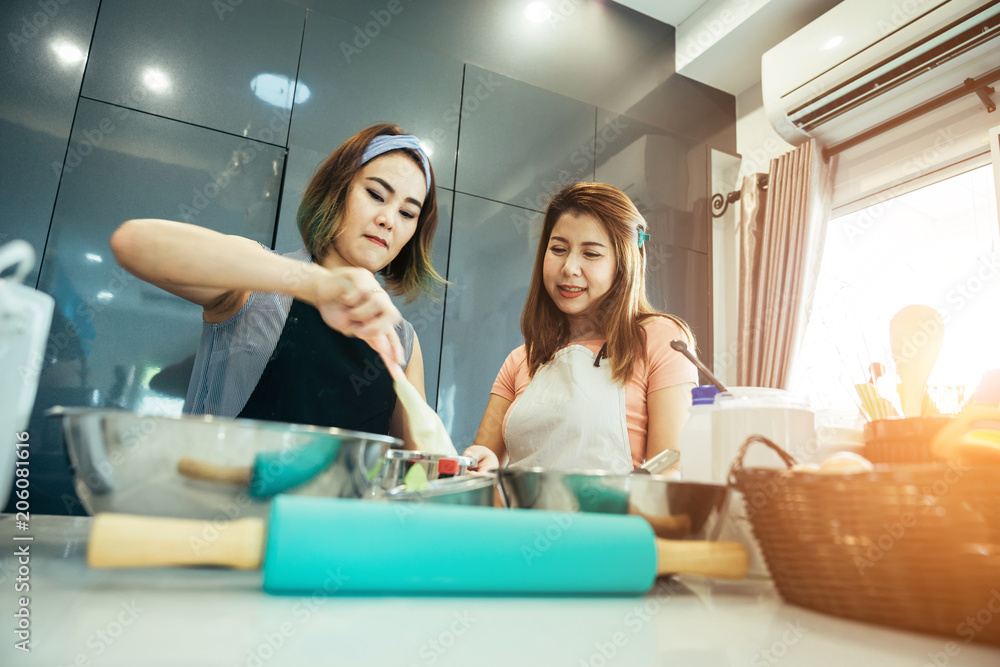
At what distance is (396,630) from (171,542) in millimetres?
160

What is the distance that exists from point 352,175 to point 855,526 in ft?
4.17

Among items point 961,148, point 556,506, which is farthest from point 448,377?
point 961,148

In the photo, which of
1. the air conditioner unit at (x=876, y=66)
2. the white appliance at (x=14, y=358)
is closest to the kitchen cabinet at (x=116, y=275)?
the white appliance at (x=14, y=358)

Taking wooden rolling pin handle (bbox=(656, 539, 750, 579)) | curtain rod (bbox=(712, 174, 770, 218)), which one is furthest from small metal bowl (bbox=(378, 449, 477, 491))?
curtain rod (bbox=(712, 174, 770, 218))

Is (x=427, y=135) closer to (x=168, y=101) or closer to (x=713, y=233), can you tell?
(x=168, y=101)

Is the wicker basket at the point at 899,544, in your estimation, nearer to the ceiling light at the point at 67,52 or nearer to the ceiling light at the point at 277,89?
the ceiling light at the point at 277,89

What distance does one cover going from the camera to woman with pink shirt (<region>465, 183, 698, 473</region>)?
119 cm

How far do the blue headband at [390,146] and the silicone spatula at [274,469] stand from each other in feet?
3.59

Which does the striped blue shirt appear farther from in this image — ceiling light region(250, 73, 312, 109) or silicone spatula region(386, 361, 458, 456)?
ceiling light region(250, 73, 312, 109)

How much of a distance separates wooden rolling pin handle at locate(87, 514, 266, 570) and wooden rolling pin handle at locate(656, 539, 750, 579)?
0.29 meters

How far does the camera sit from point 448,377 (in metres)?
1.92

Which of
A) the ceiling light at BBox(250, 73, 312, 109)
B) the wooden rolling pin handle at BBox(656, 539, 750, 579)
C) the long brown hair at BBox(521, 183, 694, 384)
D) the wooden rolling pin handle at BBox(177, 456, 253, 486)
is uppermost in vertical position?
the ceiling light at BBox(250, 73, 312, 109)

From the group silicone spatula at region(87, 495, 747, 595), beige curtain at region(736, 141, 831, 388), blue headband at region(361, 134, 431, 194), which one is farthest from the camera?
beige curtain at region(736, 141, 831, 388)

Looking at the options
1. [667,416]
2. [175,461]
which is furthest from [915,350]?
[175,461]
